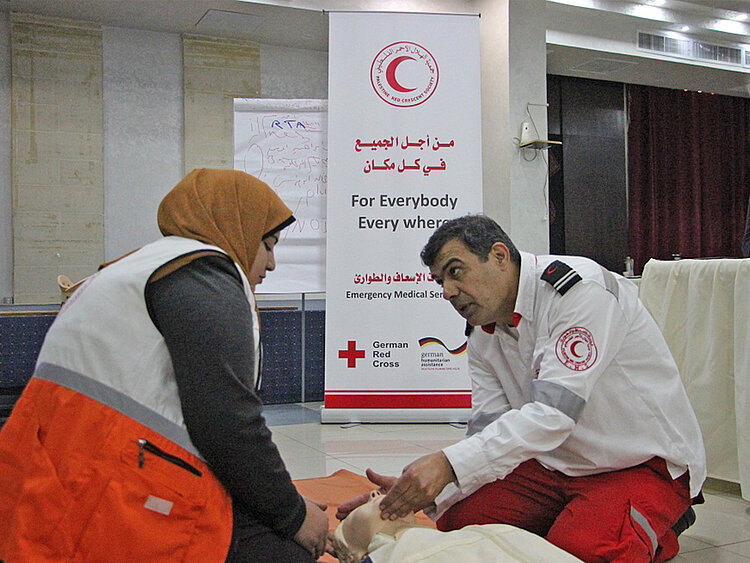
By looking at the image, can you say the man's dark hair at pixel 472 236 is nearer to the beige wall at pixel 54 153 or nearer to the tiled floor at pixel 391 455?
the tiled floor at pixel 391 455

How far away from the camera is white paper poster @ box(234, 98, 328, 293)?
4.98 meters

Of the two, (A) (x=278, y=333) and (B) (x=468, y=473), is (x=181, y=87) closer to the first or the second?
(A) (x=278, y=333)

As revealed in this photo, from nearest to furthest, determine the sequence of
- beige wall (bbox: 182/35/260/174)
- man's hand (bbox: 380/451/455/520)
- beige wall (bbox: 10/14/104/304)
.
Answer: man's hand (bbox: 380/451/455/520) < beige wall (bbox: 10/14/104/304) < beige wall (bbox: 182/35/260/174)

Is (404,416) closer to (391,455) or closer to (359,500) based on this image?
(391,455)

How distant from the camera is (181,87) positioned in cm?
594

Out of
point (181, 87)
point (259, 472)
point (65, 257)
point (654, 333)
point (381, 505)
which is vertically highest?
point (181, 87)

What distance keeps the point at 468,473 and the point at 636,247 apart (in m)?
6.87

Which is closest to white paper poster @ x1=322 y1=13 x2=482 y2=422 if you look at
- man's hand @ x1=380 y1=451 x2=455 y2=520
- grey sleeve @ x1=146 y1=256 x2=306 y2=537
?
man's hand @ x1=380 y1=451 x2=455 y2=520

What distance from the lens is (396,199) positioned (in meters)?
4.29

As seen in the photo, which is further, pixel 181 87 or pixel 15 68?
pixel 181 87

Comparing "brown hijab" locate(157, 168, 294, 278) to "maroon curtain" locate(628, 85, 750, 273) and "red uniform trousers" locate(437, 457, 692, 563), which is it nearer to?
"red uniform trousers" locate(437, 457, 692, 563)

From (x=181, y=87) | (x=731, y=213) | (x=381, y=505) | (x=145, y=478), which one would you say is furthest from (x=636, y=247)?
(x=145, y=478)

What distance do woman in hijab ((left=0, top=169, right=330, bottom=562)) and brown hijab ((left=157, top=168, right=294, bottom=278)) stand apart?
0.09 m

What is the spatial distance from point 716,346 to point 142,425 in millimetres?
2216
